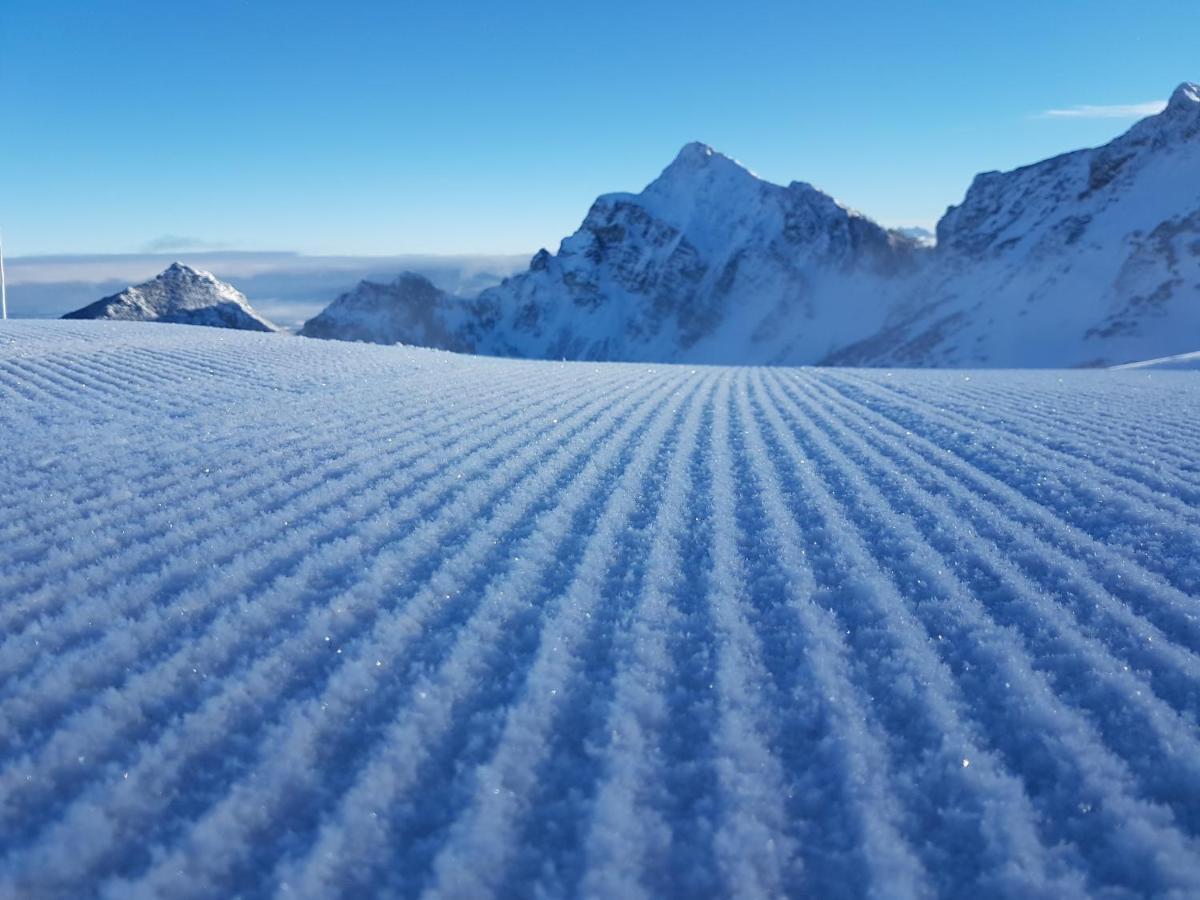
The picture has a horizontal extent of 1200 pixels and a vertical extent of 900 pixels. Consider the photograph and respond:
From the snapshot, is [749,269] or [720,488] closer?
[720,488]

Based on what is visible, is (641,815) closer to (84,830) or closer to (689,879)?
(689,879)

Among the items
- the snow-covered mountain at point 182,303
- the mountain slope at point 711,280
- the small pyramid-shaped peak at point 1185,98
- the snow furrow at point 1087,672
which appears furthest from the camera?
the mountain slope at point 711,280

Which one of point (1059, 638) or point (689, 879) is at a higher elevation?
point (1059, 638)

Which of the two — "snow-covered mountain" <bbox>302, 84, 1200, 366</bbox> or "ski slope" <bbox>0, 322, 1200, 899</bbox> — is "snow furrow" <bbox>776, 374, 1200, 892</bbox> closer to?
"ski slope" <bbox>0, 322, 1200, 899</bbox>

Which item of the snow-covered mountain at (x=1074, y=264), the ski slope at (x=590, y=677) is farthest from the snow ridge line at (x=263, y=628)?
the snow-covered mountain at (x=1074, y=264)

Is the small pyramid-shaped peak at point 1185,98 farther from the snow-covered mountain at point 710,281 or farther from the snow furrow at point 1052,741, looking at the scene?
the snow furrow at point 1052,741

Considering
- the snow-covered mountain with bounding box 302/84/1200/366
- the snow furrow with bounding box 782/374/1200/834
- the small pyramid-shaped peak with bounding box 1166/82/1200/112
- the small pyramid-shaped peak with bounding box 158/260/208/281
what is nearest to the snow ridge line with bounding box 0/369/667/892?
the snow furrow with bounding box 782/374/1200/834

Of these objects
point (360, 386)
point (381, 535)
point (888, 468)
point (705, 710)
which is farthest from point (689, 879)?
point (360, 386)
